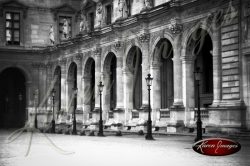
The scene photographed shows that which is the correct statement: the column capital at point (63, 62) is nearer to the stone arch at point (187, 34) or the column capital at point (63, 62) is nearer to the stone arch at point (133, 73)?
the stone arch at point (133, 73)

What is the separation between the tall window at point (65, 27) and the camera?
172 ft

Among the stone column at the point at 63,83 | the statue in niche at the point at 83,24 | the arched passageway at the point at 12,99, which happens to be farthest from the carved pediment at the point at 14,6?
the statue in niche at the point at 83,24

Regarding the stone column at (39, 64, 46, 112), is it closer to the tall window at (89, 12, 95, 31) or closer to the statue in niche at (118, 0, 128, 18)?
the tall window at (89, 12, 95, 31)

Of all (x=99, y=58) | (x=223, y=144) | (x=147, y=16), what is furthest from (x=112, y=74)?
(x=223, y=144)

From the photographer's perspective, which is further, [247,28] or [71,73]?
[71,73]

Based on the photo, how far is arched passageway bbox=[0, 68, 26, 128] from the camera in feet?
189

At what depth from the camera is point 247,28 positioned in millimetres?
26453

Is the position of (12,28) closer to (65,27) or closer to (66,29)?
(65,27)

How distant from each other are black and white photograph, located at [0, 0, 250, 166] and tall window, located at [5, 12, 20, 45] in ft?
0.37

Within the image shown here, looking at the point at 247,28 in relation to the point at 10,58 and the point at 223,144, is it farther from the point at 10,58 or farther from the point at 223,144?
the point at 10,58

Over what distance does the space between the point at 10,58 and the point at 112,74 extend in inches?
532

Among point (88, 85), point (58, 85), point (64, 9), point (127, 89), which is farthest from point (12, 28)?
point (127, 89)

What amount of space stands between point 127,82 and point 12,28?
64.9 feet

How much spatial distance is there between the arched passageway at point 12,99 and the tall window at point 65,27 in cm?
659
